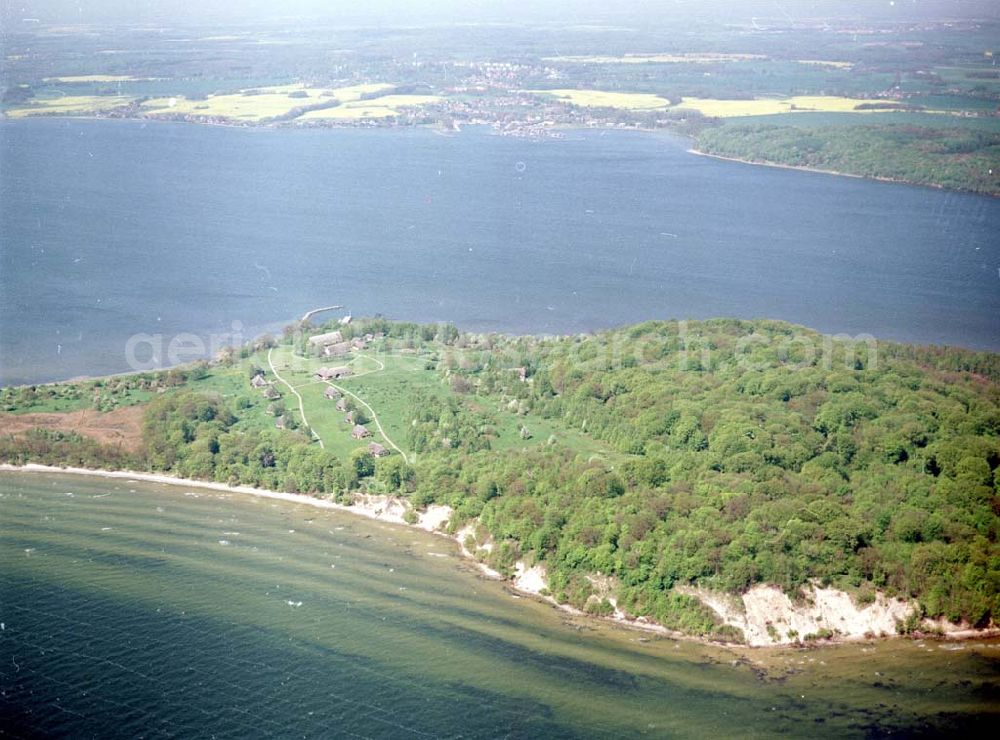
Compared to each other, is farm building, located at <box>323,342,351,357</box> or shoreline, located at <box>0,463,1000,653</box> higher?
farm building, located at <box>323,342,351,357</box>

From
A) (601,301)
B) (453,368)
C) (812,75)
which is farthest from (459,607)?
(812,75)

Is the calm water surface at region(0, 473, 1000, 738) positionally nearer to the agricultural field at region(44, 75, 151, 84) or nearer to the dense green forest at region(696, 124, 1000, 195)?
the dense green forest at region(696, 124, 1000, 195)

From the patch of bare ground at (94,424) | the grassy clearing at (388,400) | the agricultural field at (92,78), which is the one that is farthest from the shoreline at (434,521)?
the agricultural field at (92,78)

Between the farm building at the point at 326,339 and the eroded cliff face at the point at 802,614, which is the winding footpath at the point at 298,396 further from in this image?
the eroded cliff face at the point at 802,614

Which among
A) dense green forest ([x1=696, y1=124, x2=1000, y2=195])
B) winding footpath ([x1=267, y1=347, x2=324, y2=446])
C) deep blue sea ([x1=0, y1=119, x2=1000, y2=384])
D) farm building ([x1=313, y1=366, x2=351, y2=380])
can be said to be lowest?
winding footpath ([x1=267, y1=347, x2=324, y2=446])

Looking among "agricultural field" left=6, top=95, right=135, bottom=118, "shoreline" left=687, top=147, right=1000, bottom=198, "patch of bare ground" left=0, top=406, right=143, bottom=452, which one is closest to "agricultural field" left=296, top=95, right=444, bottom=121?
"agricultural field" left=6, top=95, right=135, bottom=118

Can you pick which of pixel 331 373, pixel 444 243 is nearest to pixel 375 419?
pixel 331 373

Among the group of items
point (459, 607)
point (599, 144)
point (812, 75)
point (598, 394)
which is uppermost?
point (812, 75)

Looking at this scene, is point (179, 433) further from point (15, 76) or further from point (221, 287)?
point (15, 76)
